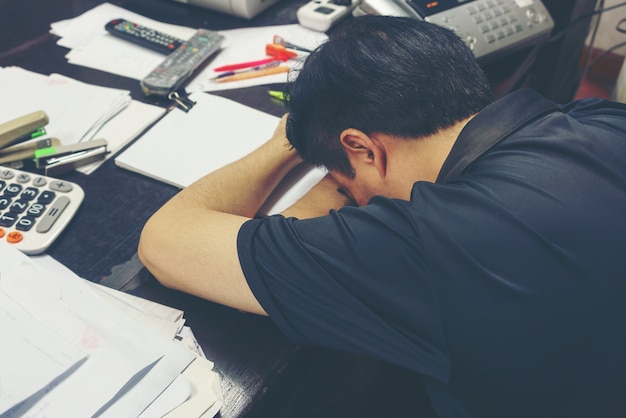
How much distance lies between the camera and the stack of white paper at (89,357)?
0.55 meters

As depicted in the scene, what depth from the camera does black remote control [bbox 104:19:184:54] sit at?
1.16 metres

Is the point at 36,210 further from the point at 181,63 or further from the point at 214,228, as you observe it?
the point at 181,63

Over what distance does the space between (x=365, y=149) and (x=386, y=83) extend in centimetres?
9

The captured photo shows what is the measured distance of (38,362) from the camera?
567 mm

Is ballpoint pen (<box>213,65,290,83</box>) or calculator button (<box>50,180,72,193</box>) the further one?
ballpoint pen (<box>213,65,290,83</box>)

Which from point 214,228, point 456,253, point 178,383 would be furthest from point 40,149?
point 456,253

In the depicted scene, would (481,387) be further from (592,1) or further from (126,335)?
(592,1)

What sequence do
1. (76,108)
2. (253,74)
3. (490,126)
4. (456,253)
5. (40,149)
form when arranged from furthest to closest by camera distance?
(253,74) → (76,108) → (40,149) → (490,126) → (456,253)

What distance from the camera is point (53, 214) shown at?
2.54 ft

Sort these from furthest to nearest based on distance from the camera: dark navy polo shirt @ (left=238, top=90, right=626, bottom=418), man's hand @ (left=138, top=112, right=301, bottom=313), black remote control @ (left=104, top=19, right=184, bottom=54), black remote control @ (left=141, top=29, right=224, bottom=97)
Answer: black remote control @ (left=104, top=19, right=184, bottom=54) < black remote control @ (left=141, top=29, right=224, bottom=97) < man's hand @ (left=138, top=112, right=301, bottom=313) < dark navy polo shirt @ (left=238, top=90, right=626, bottom=418)

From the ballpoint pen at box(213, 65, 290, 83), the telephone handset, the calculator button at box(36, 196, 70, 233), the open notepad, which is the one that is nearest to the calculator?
the calculator button at box(36, 196, 70, 233)

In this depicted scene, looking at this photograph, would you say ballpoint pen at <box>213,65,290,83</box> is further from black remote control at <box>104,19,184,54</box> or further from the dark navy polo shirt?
the dark navy polo shirt

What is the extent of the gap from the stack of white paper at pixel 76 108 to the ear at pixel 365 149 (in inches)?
16.9

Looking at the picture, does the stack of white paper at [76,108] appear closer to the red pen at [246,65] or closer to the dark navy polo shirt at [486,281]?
the red pen at [246,65]
